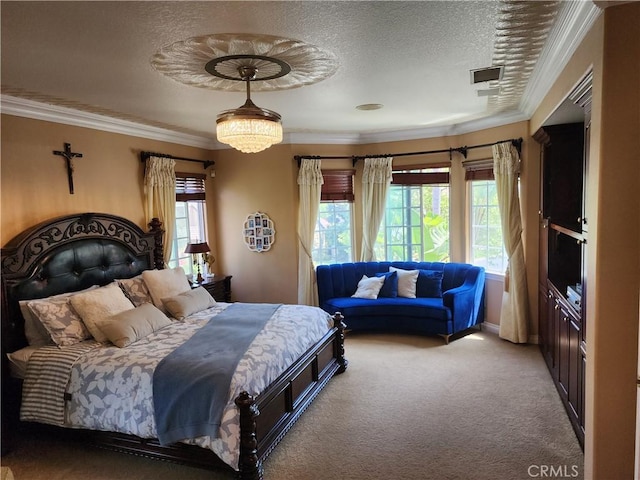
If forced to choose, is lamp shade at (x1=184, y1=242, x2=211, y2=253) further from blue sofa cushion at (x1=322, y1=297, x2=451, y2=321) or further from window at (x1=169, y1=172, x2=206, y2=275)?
blue sofa cushion at (x1=322, y1=297, x2=451, y2=321)

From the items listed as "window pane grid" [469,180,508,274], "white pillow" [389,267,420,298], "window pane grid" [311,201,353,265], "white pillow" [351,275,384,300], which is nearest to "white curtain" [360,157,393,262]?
"window pane grid" [311,201,353,265]

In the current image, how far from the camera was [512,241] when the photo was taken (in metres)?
4.73

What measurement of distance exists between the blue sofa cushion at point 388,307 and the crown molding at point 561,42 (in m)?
2.46

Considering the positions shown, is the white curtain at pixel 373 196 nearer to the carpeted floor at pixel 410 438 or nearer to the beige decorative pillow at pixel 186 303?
the carpeted floor at pixel 410 438

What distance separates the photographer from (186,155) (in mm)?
5539

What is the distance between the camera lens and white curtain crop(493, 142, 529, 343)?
4660 millimetres

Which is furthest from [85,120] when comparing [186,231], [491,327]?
[491,327]

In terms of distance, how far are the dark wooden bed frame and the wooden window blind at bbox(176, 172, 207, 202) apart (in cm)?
74

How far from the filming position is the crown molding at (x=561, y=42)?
2064 mm

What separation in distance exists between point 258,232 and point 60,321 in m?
2.94

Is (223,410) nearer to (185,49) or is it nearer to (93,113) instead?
(185,49)

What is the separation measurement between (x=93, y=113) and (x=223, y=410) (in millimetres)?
3086

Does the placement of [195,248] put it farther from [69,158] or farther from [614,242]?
[614,242]

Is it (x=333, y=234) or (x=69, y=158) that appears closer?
(x=69, y=158)
